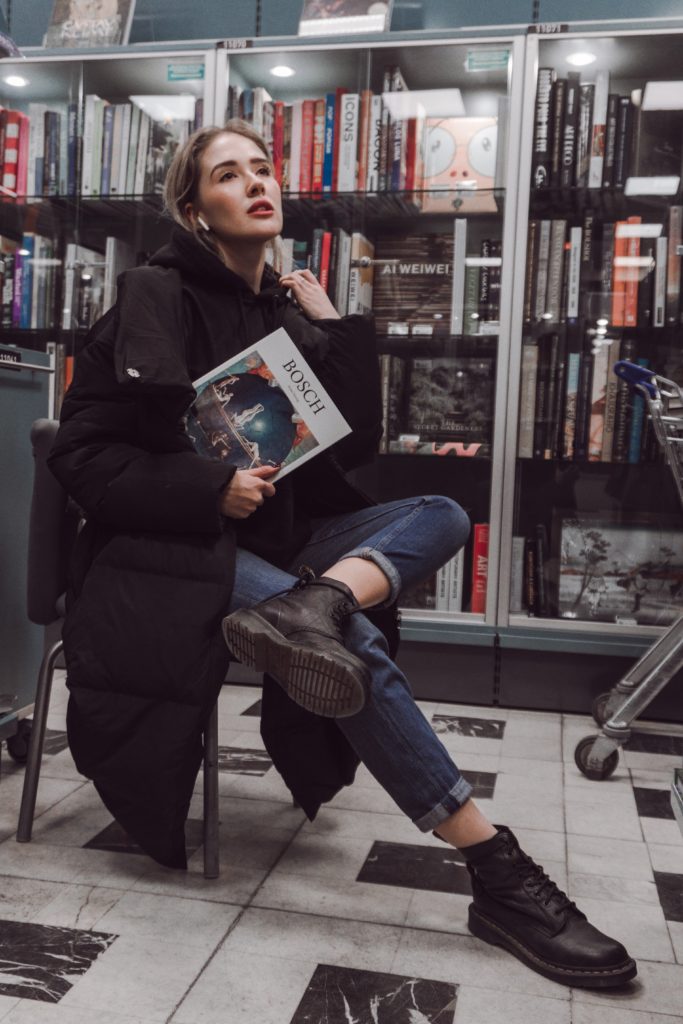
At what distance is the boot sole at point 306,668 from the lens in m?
1.30

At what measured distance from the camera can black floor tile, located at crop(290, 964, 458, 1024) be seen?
1.22 meters

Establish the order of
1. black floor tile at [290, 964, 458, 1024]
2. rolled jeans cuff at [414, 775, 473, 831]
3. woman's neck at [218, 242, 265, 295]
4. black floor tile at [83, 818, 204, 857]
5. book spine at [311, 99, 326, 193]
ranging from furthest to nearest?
book spine at [311, 99, 326, 193]
woman's neck at [218, 242, 265, 295]
black floor tile at [83, 818, 204, 857]
rolled jeans cuff at [414, 775, 473, 831]
black floor tile at [290, 964, 458, 1024]

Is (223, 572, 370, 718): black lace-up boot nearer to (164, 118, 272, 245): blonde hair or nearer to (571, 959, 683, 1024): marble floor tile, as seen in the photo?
(571, 959, 683, 1024): marble floor tile

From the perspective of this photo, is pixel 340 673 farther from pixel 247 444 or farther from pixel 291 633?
pixel 247 444

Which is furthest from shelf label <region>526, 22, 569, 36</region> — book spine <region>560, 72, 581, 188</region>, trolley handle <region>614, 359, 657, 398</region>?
trolley handle <region>614, 359, 657, 398</region>

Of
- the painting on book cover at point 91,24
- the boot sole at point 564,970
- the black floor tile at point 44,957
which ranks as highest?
the painting on book cover at point 91,24

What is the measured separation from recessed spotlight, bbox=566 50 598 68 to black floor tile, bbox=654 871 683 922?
7.56 ft

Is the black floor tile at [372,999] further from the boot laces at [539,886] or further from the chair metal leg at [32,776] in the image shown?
the chair metal leg at [32,776]

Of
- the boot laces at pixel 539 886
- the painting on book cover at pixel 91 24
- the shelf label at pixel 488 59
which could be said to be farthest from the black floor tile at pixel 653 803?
the painting on book cover at pixel 91 24

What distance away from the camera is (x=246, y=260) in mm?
1849

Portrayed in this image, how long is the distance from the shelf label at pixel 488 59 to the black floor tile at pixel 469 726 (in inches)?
75.9

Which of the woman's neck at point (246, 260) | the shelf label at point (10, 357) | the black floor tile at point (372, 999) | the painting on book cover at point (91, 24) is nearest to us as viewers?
the black floor tile at point (372, 999)

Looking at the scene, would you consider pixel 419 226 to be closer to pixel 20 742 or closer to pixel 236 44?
pixel 236 44

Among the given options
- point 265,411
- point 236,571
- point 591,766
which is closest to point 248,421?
point 265,411
